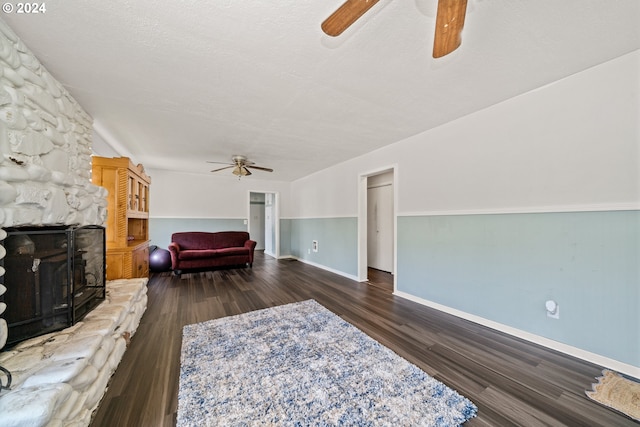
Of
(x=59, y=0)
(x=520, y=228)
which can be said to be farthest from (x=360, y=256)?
(x=59, y=0)

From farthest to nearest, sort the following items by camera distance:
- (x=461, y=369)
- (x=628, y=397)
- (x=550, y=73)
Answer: (x=550, y=73)
(x=461, y=369)
(x=628, y=397)

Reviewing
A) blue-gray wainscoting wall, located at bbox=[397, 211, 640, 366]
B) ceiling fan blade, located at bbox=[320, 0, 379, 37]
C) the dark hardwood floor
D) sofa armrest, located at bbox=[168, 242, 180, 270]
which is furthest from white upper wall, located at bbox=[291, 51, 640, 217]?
sofa armrest, located at bbox=[168, 242, 180, 270]

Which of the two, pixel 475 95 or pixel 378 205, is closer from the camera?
pixel 475 95

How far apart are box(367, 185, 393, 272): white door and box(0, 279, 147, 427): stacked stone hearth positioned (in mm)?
4415

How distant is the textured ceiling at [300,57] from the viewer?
1328 mm

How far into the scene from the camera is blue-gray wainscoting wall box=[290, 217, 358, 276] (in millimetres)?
4449

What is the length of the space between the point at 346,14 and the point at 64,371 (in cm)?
224

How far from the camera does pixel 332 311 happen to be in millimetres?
2816

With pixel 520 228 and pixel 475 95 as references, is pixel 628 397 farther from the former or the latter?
pixel 475 95

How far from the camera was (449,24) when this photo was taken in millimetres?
1102

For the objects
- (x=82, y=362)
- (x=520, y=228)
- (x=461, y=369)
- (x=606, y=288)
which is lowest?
(x=461, y=369)

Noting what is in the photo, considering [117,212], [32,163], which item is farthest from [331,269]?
[32,163]

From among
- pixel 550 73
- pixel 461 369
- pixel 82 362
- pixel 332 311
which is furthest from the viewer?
pixel 332 311

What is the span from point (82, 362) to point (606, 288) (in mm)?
3608
